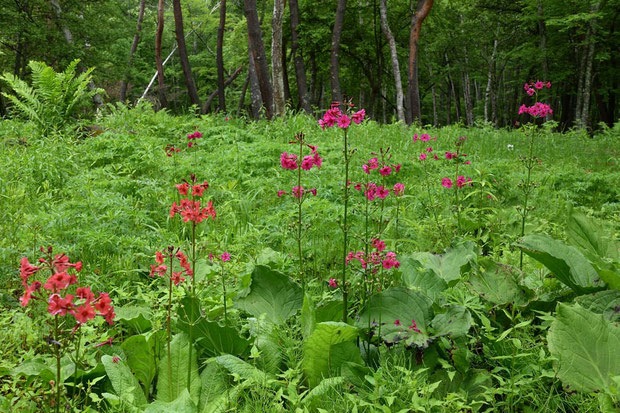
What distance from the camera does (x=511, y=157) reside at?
8086mm

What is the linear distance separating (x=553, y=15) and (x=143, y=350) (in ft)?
68.5

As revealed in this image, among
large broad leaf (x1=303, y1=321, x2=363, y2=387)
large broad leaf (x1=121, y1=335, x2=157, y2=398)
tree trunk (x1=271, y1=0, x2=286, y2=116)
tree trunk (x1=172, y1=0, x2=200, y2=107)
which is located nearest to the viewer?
large broad leaf (x1=303, y1=321, x2=363, y2=387)

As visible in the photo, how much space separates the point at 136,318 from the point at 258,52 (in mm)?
9403

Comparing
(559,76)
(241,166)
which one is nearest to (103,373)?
(241,166)

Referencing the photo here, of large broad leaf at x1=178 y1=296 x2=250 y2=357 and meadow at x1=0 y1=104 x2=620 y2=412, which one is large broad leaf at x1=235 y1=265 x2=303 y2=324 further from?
large broad leaf at x1=178 y1=296 x2=250 y2=357

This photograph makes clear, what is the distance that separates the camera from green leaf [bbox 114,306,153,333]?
233 cm

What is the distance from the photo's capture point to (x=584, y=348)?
1.83 metres

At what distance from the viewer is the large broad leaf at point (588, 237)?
8.38 feet

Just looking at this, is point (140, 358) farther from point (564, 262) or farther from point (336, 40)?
point (336, 40)

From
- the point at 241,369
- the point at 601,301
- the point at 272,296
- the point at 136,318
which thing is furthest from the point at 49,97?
the point at 601,301

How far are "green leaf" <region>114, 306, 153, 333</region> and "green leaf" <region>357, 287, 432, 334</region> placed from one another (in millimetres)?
1134

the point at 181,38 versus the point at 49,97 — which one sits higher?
the point at 181,38

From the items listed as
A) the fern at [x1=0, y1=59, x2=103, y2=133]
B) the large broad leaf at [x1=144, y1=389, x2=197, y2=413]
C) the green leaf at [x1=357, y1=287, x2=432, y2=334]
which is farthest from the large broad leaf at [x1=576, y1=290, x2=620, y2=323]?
the fern at [x1=0, y1=59, x2=103, y2=133]

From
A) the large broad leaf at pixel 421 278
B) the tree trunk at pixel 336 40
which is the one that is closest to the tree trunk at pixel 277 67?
the tree trunk at pixel 336 40
